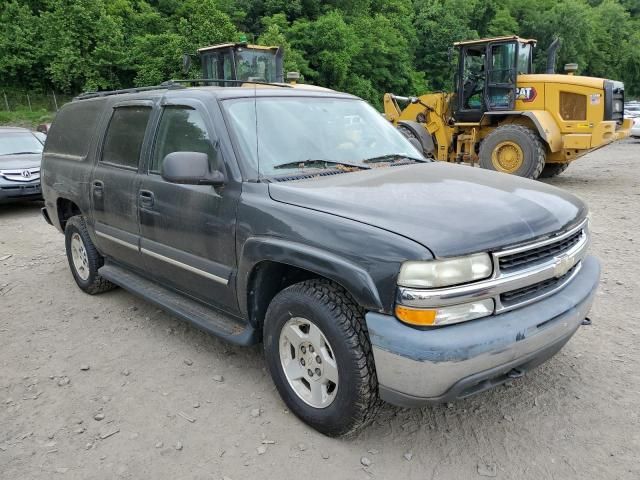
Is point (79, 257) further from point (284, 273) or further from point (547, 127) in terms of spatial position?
point (547, 127)

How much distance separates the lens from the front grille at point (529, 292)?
2.64m

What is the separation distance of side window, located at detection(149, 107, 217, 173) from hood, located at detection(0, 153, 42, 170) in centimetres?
675

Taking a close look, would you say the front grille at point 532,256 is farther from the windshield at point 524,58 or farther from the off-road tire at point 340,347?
the windshield at point 524,58

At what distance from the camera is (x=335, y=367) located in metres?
2.81

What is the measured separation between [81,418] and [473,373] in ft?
7.61

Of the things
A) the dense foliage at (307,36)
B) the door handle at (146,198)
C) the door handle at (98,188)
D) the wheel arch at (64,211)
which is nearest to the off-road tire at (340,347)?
the door handle at (146,198)

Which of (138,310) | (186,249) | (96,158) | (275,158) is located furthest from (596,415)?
(96,158)

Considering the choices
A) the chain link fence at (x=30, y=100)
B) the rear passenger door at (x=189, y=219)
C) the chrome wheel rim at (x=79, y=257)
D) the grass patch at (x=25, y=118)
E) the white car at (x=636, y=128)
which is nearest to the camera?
the rear passenger door at (x=189, y=219)

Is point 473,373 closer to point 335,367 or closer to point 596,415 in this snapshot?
point 335,367

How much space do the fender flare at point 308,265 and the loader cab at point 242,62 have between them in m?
11.0

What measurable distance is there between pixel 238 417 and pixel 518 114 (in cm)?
1018

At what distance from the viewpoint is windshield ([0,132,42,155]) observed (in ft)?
33.8

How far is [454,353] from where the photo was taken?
2391 mm

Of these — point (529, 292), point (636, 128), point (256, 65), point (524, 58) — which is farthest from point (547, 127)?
point (636, 128)
